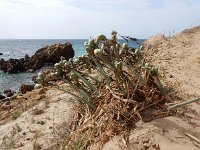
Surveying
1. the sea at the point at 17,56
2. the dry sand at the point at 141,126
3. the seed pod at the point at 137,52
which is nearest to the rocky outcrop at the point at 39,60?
the sea at the point at 17,56

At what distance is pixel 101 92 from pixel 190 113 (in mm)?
1090

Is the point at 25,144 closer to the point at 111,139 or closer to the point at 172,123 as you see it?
the point at 111,139

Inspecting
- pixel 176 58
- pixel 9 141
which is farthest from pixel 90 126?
pixel 176 58

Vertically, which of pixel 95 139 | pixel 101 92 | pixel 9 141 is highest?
pixel 101 92

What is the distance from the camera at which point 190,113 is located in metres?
4.19

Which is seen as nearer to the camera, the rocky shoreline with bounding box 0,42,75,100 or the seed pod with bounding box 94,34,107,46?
the seed pod with bounding box 94,34,107,46

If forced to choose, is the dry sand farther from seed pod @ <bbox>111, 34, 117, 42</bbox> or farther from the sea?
the sea

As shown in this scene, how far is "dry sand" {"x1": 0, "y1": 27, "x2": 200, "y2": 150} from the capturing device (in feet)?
12.1

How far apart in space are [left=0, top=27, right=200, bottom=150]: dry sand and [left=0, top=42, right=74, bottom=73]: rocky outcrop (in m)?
26.9

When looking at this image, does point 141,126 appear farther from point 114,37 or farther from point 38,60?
point 38,60

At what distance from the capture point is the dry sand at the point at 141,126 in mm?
3697

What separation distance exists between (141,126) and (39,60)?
3301 cm

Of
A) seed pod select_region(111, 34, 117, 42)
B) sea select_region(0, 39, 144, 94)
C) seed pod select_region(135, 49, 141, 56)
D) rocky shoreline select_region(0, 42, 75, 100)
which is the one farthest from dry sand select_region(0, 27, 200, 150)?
rocky shoreline select_region(0, 42, 75, 100)

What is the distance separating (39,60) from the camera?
119 feet
